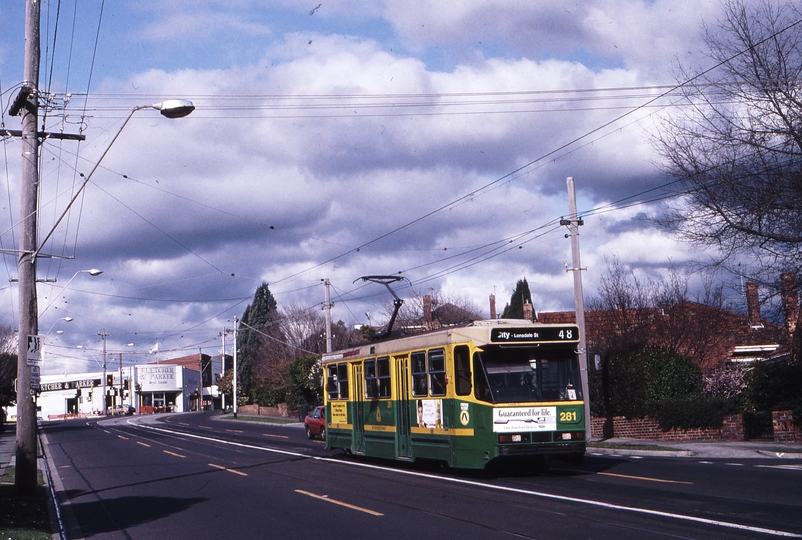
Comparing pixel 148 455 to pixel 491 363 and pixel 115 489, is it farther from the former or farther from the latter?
pixel 491 363

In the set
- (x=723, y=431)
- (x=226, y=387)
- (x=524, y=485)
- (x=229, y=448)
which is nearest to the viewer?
(x=524, y=485)

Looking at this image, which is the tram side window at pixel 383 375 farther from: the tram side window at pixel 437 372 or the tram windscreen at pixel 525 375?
the tram windscreen at pixel 525 375

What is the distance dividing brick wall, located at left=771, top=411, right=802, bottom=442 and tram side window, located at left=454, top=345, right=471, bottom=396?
11747mm

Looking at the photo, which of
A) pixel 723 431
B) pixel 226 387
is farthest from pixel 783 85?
pixel 226 387

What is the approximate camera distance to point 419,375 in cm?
1814

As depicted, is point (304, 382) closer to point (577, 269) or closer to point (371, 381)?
point (577, 269)

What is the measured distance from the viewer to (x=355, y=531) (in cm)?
1087

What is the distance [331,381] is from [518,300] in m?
47.2

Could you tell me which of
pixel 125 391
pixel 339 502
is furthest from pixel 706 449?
pixel 125 391

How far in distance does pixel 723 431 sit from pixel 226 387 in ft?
255

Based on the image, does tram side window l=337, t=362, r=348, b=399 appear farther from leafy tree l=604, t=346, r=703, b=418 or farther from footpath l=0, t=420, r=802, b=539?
leafy tree l=604, t=346, r=703, b=418

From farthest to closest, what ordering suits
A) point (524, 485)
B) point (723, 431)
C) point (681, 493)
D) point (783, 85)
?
point (723, 431)
point (783, 85)
point (524, 485)
point (681, 493)

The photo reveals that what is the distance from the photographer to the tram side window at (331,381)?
23422 mm

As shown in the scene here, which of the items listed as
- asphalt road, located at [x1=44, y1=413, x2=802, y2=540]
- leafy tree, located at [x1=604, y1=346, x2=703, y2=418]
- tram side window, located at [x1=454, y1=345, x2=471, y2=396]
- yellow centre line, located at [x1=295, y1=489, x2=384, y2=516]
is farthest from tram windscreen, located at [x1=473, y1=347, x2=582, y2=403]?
leafy tree, located at [x1=604, y1=346, x2=703, y2=418]
